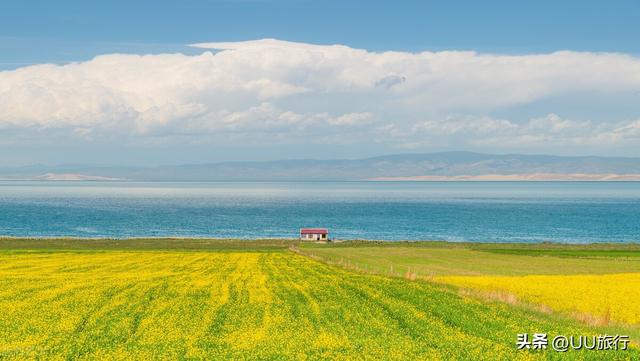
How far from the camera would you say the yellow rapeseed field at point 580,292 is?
3750 centimetres

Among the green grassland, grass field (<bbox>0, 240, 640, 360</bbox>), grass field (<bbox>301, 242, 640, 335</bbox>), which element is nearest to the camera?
→ grass field (<bbox>0, 240, 640, 360</bbox>)

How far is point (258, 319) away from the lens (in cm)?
3309

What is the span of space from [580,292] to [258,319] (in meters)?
23.3

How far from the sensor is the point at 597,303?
40031 millimetres

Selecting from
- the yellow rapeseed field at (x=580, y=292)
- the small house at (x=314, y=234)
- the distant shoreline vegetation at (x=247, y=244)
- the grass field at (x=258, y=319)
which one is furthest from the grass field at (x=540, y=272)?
the small house at (x=314, y=234)

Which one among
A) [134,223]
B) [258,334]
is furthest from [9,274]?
[134,223]

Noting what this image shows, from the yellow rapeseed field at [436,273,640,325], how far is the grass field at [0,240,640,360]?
3.88 metres

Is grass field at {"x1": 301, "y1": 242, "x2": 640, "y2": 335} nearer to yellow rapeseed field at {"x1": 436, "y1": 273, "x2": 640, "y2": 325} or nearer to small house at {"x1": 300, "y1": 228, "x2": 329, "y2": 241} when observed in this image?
yellow rapeseed field at {"x1": 436, "y1": 273, "x2": 640, "y2": 325}

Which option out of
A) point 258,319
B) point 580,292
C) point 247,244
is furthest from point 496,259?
point 258,319

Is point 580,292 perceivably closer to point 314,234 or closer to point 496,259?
point 496,259

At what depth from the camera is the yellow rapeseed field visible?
37.5 meters

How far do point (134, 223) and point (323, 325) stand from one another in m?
158

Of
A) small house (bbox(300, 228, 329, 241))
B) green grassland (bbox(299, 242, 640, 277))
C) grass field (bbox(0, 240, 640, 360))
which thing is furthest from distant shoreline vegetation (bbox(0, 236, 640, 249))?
grass field (bbox(0, 240, 640, 360))

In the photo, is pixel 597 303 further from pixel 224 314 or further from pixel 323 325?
pixel 224 314
